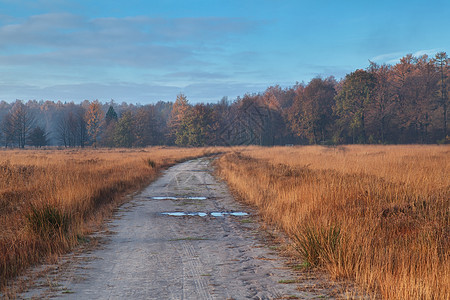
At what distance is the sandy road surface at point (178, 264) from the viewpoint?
457 cm

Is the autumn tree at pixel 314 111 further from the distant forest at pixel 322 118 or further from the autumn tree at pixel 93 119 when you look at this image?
the autumn tree at pixel 93 119

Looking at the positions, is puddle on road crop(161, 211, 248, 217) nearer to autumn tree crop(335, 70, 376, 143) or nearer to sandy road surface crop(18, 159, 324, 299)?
sandy road surface crop(18, 159, 324, 299)

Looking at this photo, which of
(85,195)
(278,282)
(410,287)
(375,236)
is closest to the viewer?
(410,287)

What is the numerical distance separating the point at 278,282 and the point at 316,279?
0.58m

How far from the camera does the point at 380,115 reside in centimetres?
6128

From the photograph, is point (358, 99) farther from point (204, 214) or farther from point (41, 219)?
point (41, 219)

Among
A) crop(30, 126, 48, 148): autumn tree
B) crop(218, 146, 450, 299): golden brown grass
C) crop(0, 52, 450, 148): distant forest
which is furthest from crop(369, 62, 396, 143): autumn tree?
crop(30, 126, 48, 148): autumn tree

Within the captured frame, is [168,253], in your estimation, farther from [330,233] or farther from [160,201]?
[160,201]

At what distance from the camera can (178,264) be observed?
5781 mm

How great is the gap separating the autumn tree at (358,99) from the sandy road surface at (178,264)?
58301 mm

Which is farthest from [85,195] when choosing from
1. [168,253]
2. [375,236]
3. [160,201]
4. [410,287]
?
[410,287]

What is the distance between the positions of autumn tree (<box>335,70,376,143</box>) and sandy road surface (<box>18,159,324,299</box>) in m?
58.3

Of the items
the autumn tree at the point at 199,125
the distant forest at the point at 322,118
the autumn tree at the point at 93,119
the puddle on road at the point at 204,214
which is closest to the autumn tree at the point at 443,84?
the distant forest at the point at 322,118

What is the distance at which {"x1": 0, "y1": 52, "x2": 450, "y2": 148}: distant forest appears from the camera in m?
59.9
